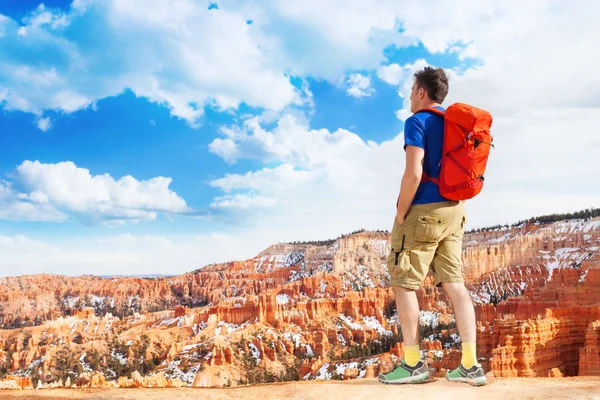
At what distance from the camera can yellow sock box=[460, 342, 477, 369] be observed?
19.5 ft

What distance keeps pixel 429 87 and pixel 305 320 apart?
81116mm

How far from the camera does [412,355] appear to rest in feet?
20.0

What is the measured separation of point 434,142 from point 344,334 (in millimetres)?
73643

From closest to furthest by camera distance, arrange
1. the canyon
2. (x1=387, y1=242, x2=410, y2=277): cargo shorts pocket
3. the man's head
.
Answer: (x1=387, y1=242, x2=410, y2=277): cargo shorts pocket, the man's head, the canyon

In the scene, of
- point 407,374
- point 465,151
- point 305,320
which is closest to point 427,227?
point 465,151

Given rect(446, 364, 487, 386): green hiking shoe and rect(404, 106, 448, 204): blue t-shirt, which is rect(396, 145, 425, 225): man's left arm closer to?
rect(404, 106, 448, 204): blue t-shirt

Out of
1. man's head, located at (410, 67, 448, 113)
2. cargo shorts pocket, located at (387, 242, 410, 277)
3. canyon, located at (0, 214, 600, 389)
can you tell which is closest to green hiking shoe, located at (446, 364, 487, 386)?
cargo shorts pocket, located at (387, 242, 410, 277)

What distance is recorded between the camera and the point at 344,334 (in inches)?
3019

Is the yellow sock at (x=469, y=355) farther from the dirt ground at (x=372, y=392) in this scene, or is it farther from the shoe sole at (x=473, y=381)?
the dirt ground at (x=372, y=392)

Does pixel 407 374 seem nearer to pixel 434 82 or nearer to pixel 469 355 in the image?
pixel 469 355

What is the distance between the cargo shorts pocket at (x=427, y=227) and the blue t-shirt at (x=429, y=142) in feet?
0.60

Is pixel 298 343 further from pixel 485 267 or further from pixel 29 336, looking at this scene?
Result: pixel 485 267

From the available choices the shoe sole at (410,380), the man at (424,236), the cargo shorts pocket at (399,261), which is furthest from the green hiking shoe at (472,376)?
the cargo shorts pocket at (399,261)

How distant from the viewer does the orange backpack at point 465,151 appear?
5.61 m
